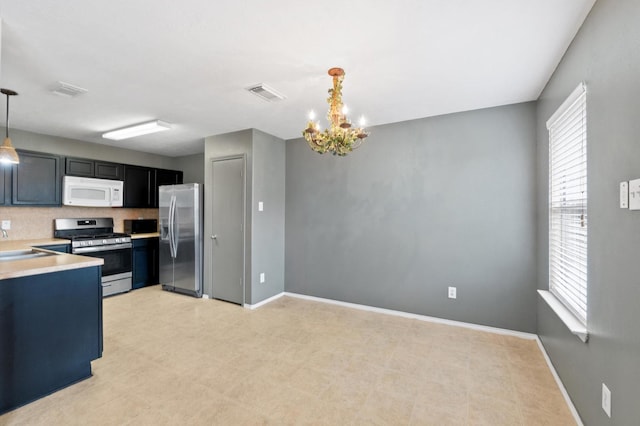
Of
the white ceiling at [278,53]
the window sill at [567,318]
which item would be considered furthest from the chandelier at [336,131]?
the window sill at [567,318]

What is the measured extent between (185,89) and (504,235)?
3570mm

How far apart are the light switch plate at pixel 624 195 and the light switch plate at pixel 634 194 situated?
0.03 metres

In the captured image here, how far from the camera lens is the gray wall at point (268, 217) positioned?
404cm

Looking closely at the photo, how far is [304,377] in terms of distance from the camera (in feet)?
7.65

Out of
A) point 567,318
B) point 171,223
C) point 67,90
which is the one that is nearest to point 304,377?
point 567,318

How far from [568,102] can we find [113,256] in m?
5.72

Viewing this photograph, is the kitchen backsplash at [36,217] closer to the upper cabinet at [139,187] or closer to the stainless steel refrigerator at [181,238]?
the upper cabinet at [139,187]

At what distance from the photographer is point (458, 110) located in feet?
10.7

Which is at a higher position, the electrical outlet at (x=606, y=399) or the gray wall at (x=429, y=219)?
the gray wall at (x=429, y=219)

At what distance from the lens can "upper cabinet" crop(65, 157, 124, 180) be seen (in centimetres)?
435

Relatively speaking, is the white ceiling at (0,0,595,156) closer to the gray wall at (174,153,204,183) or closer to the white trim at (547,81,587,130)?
the white trim at (547,81,587,130)

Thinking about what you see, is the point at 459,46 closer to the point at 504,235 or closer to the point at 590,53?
the point at 590,53

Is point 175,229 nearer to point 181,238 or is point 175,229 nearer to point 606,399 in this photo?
point 181,238

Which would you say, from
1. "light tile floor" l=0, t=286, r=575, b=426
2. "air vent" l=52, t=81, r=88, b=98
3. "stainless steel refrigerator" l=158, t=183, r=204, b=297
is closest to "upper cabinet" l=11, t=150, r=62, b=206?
"stainless steel refrigerator" l=158, t=183, r=204, b=297
